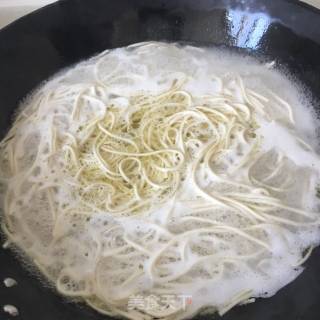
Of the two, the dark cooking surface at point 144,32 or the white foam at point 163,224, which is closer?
the white foam at point 163,224

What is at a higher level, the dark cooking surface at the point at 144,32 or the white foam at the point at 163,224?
the dark cooking surface at the point at 144,32

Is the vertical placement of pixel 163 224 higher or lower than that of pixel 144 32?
lower

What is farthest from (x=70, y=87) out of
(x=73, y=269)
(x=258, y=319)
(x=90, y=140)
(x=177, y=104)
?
(x=258, y=319)

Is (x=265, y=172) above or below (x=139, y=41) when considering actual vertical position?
below

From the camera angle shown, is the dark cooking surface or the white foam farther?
the dark cooking surface

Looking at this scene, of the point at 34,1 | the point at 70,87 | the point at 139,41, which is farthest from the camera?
the point at 34,1

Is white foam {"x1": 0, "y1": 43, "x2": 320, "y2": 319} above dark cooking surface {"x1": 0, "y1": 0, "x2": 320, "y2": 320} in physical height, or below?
below

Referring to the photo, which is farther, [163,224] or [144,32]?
[144,32]

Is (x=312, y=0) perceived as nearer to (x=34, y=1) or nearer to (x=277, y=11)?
(x=277, y=11)
